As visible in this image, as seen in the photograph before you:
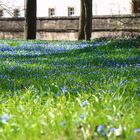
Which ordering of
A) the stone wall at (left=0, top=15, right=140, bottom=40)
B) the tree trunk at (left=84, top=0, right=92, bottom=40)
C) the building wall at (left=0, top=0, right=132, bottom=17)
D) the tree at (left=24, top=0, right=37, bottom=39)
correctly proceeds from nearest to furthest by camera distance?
the tree trunk at (left=84, top=0, right=92, bottom=40) → the tree at (left=24, top=0, right=37, bottom=39) → the stone wall at (left=0, top=15, right=140, bottom=40) → the building wall at (left=0, top=0, right=132, bottom=17)

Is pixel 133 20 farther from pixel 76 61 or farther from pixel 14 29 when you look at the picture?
pixel 76 61

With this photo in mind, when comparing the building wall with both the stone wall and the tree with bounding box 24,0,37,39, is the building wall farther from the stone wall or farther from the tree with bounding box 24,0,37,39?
the tree with bounding box 24,0,37,39

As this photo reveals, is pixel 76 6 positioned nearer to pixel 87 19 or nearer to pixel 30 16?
pixel 30 16

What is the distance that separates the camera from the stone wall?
117 ft

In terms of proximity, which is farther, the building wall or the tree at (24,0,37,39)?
the building wall

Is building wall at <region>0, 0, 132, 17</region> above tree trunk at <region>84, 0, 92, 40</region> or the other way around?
above

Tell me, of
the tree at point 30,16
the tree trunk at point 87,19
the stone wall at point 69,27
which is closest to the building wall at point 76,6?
the stone wall at point 69,27

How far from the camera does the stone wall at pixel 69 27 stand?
35781 millimetres

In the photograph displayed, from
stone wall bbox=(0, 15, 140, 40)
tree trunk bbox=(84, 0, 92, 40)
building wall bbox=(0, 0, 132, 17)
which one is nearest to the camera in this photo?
tree trunk bbox=(84, 0, 92, 40)

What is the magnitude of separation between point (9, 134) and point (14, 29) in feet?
126

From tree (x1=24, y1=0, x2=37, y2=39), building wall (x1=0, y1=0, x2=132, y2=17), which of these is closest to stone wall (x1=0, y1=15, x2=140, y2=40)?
building wall (x1=0, y1=0, x2=132, y2=17)

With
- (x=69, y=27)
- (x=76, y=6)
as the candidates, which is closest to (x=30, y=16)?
(x=69, y=27)

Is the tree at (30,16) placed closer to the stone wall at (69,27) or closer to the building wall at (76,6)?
the stone wall at (69,27)

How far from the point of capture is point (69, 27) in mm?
38469
